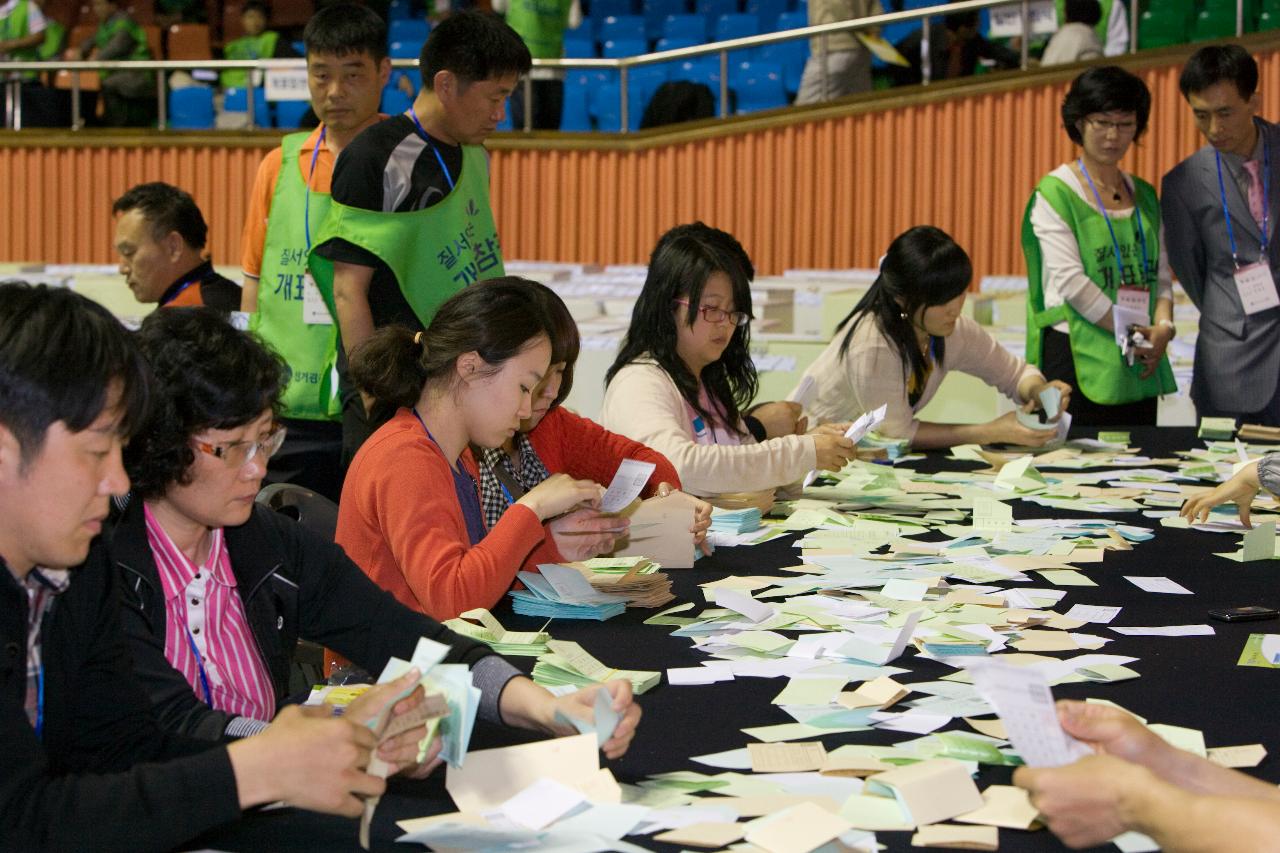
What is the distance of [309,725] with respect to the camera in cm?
128

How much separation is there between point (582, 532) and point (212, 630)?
0.75 m

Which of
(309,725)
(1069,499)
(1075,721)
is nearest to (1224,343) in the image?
(1069,499)

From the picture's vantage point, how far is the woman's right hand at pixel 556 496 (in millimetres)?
2189

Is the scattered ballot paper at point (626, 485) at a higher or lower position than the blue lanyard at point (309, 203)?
lower

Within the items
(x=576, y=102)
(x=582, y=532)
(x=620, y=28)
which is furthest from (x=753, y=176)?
(x=582, y=532)

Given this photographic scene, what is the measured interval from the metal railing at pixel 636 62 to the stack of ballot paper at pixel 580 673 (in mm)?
6227

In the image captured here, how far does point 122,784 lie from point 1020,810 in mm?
774

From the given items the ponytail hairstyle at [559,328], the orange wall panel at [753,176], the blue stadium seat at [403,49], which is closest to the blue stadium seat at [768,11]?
the orange wall panel at [753,176]

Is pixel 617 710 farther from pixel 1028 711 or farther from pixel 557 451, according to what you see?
pixel 557 451

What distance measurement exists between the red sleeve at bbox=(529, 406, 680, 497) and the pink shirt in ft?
3.87

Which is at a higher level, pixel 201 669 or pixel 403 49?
pixel 403 49

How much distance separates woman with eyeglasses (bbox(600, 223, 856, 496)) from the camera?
301 centimetres

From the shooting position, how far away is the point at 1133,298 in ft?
13.9

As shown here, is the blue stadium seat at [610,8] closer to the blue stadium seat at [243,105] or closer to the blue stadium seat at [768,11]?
the blue stadium seat at [768,11]
